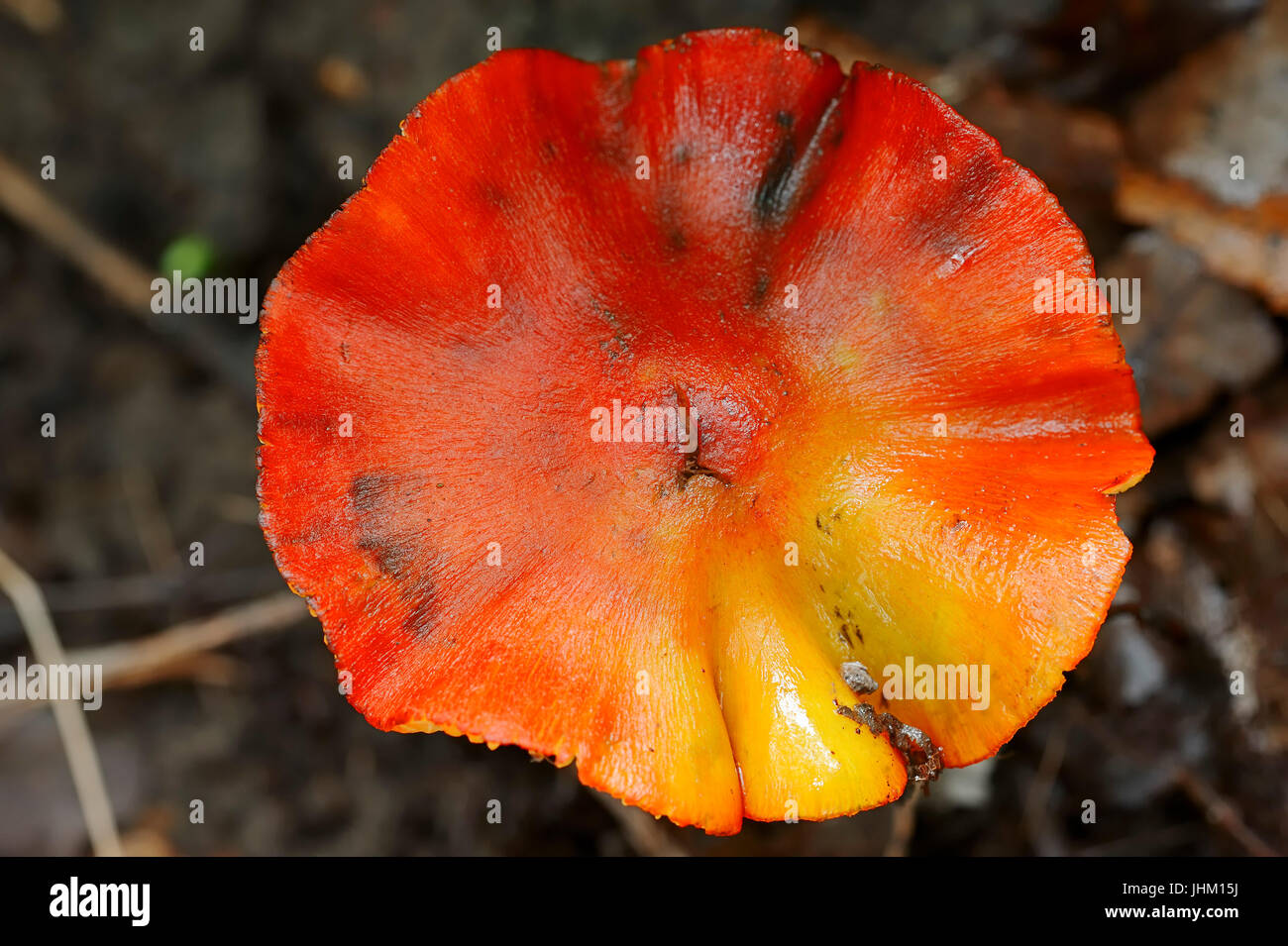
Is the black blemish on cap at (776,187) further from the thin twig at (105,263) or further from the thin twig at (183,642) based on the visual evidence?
the thin twig at (183,642)

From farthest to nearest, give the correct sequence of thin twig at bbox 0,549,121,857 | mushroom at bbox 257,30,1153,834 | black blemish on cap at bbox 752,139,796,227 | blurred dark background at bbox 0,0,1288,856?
1. thin twig at bbox 0,549,121,857
2. blurred dark background at bbox 0,0,1288,856
3. black blemish on cap at bbox 752,139,796,227
4. mushroom at bbox 257,30,1153,834

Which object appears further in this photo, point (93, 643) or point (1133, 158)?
point (93, 643)

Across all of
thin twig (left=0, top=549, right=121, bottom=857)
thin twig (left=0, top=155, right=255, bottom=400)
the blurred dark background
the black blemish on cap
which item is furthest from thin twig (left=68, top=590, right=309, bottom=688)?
the black blemish on cap

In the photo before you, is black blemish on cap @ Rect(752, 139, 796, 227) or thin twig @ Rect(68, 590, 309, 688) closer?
black blemish on cap @ Rect(752, 139, 796, 227)

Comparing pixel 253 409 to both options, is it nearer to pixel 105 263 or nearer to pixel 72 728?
pixel 105 263

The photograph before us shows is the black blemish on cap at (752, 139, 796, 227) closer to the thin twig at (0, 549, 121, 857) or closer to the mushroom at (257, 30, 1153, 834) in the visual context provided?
the mushroom at (257, 30, 1153, 834)
